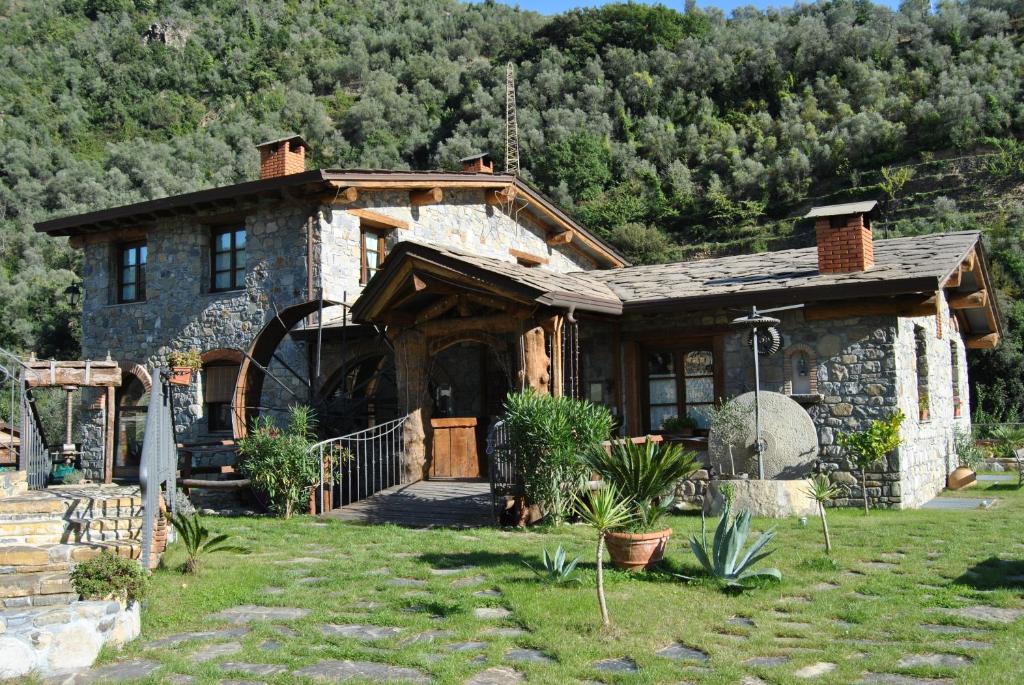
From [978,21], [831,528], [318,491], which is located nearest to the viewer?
[831,528]

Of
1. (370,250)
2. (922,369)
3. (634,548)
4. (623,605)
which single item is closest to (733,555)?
(634,548)

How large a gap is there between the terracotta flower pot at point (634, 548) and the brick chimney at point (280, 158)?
12.5 m

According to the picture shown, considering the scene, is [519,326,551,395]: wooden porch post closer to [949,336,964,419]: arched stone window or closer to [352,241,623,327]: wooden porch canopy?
[352,241,623,327]: wooden porch canopy

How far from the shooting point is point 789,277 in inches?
516

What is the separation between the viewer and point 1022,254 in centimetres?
2781

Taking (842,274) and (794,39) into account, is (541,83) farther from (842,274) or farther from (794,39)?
(842,274)

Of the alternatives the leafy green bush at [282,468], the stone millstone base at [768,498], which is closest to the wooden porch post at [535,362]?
the stone millstone base at [768,498]

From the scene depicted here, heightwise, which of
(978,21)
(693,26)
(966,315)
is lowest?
(966,315)

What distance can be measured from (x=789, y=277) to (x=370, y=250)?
25.5ft

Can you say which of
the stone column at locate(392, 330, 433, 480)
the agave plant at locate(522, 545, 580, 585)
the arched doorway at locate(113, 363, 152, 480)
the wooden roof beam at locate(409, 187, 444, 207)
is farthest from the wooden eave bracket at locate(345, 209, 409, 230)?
the agave plant at locate(522, 545, 580, 585)

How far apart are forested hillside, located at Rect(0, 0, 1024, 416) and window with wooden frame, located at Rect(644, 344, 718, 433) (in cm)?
1273

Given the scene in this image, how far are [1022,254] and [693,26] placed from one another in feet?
121

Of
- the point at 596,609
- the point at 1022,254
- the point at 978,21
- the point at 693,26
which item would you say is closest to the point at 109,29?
the point at 693,26

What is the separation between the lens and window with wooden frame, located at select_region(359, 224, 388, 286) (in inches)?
651
